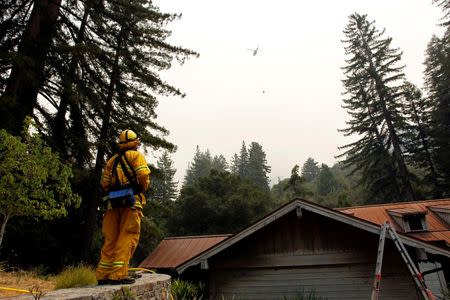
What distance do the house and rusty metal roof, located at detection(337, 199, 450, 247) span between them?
5.35 m

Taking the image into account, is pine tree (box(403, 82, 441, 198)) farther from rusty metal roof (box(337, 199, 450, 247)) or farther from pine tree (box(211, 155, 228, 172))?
pine tree (box(211, 155, 228, 172))

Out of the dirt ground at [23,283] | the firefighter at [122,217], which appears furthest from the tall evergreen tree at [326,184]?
the firefighter at [122,217]

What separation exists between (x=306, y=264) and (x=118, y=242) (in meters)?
7.53

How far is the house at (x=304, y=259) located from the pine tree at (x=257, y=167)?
65341 millimetres

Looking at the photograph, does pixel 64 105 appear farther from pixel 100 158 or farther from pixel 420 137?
pixel 420 137

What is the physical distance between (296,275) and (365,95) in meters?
27.2

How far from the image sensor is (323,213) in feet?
33.0

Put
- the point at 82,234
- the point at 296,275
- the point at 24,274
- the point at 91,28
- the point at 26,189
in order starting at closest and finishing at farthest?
the point at 24,274 → the point at 26,189 → the point at 296,275 → the point at 82,234 → the point at 91,28

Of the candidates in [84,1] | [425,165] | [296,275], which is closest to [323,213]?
[296,275]

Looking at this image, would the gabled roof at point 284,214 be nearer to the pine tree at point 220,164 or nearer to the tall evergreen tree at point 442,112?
the tall evergreen tree at point 442,112

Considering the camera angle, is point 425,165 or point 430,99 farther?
point 430,99

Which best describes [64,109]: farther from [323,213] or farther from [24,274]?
[323,213]

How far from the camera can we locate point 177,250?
19562 mm

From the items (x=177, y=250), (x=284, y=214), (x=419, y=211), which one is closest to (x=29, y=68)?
(x=284, y=214)
